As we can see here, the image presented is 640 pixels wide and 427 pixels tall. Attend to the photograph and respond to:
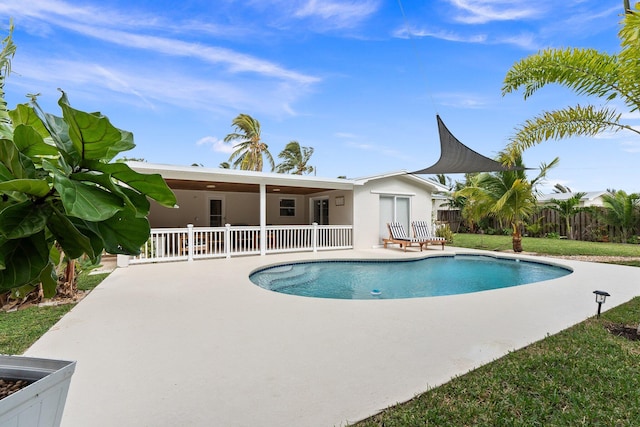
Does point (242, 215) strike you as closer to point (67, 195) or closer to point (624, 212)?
point (67, 195)

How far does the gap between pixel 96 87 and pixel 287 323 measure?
1275 cm

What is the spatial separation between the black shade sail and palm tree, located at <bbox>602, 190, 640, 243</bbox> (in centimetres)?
1080

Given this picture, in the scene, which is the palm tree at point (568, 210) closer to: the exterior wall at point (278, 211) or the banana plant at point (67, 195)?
the exterior wall at point (278, 211)

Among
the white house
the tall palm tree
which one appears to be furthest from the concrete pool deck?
the white house

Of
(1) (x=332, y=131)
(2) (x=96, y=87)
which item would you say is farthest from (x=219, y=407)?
(1) (x=332, y=131)

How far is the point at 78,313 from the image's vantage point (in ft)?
14.6

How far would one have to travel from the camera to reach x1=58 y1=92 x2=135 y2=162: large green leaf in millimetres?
759

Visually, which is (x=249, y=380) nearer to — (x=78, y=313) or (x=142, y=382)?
(x=142, y=382)

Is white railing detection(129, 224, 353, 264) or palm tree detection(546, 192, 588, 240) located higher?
→ palm tree detection(546, 192, 588, 240)

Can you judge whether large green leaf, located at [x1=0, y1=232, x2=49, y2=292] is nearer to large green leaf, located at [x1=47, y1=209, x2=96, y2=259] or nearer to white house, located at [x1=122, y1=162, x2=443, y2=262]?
large green leaf, located at [x1=47, y1=209, x2=96, y2=259]

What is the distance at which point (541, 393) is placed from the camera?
2504mm

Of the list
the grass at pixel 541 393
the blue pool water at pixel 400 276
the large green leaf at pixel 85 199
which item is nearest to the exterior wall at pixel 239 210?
the blue pool water at pixel 400 276

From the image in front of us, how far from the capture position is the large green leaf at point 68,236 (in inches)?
31.6

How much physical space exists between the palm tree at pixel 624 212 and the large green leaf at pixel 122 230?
20.5m
